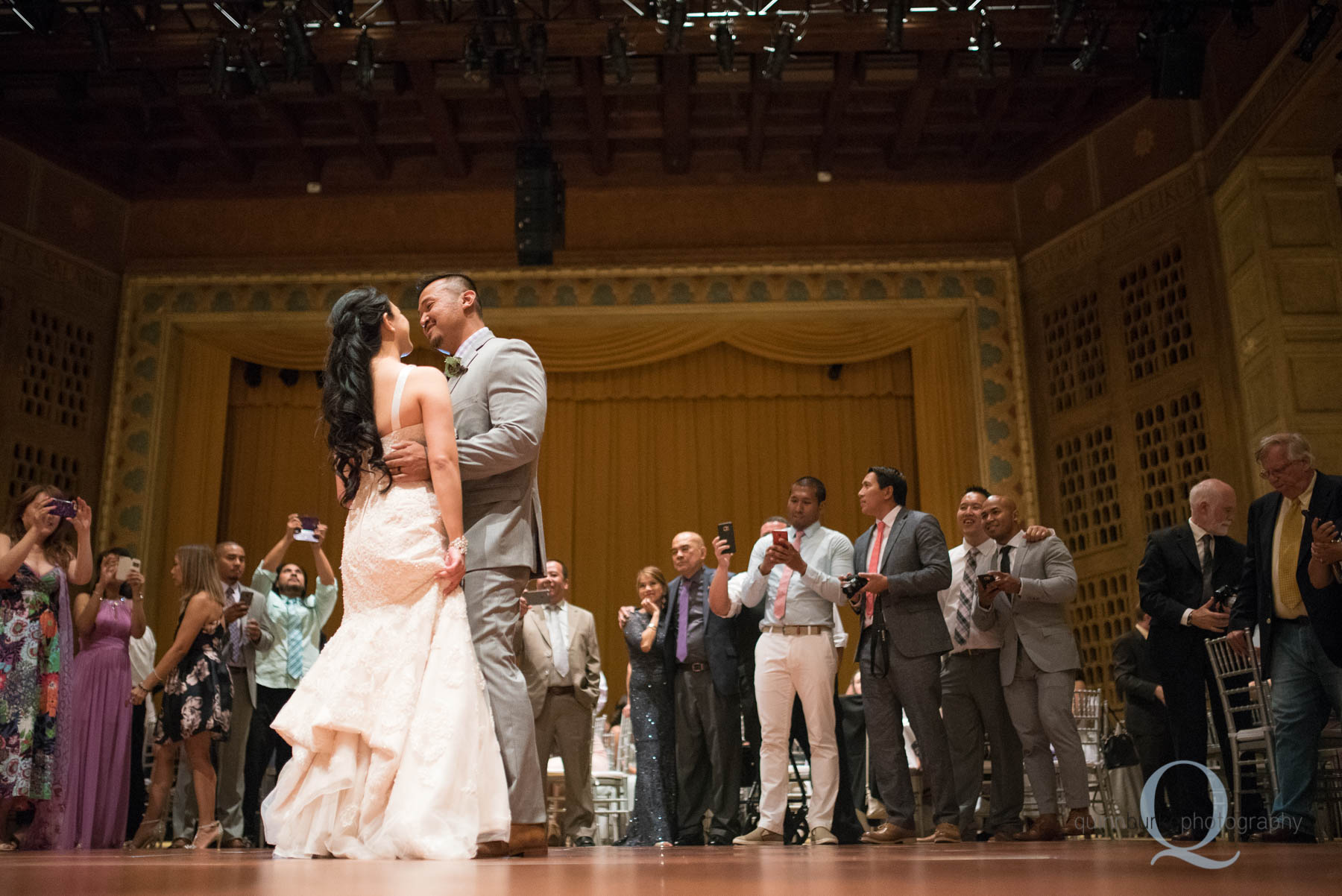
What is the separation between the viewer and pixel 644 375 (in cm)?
1066

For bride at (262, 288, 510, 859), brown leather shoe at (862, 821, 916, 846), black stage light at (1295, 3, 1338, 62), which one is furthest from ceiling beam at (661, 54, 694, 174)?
bride at (262, 288, 510, 859)

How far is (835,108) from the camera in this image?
9086mm

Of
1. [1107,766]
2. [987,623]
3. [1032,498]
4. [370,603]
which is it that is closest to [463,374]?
[370,603]

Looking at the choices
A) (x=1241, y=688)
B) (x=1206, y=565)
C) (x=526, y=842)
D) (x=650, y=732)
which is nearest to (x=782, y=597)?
(x=650, y=732)

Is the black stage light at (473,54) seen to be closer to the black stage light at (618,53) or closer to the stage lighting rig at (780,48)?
the black stage light at (618,53)

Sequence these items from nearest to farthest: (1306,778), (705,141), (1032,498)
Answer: (1306,778) → (1032,498) → (705,141)

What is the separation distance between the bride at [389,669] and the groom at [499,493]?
7cm

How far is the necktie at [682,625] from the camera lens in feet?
19.0

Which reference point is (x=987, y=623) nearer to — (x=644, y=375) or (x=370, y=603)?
(x=370, y=603)

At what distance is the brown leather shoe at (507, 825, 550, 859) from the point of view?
273 centimetres

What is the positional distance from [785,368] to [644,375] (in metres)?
1.28

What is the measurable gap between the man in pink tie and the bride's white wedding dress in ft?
7.31

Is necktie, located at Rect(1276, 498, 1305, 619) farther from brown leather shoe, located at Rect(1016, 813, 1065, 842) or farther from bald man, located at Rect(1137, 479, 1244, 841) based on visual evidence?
brown leather shoe, located at Rect(1016, 813, 1065, 842)

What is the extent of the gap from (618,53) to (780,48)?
1062 mm
